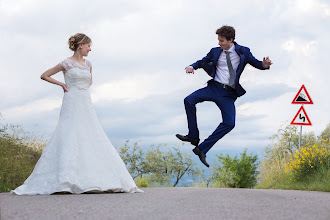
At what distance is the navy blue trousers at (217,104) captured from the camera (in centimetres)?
908

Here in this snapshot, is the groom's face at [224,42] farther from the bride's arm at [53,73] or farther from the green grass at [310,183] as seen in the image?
the green grass at [310,183]

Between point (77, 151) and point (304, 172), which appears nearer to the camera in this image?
point (77, 151)

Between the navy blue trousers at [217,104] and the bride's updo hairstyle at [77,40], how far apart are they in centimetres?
230

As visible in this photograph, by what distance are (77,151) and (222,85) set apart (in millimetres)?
3087

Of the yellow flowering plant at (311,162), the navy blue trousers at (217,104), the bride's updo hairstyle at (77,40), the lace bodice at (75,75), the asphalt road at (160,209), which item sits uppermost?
the bride's updo hairstyle at (77,40)

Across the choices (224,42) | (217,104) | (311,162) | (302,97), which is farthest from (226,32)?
(302,97)

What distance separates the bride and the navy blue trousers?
1.67m

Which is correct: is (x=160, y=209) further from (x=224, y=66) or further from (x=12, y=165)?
(x=12, y=165)

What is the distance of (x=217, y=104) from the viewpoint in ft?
30.0

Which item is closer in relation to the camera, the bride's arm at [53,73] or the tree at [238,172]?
the bride's arm at [53,73]

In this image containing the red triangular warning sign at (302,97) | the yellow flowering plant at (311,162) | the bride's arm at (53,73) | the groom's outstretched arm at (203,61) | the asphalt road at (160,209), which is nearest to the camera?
the asphalt road at (160,209)

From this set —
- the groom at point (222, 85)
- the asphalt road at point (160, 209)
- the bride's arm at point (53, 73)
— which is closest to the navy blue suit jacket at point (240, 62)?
the groom at point (222, 85)

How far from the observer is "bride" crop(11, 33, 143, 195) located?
817cm

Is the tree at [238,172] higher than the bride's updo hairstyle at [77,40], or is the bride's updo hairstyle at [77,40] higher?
the bride's updo hairstyle at [77,40]
